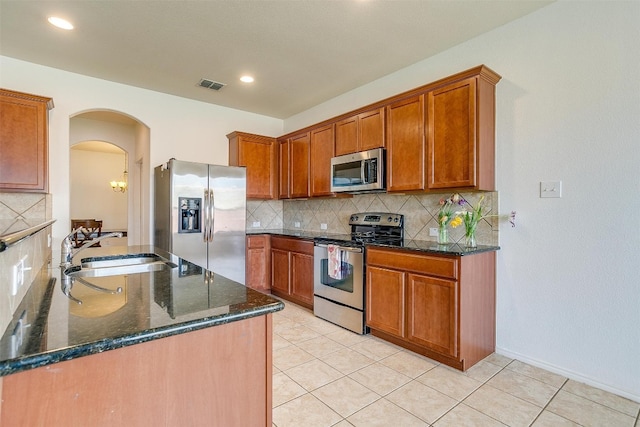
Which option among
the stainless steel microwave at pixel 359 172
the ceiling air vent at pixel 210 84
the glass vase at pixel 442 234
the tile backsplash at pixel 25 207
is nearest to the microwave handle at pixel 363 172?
the stainless steel microwave at pixel 359 172

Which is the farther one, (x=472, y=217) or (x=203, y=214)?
(x=203, y=214)

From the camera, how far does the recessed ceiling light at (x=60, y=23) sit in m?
2.65

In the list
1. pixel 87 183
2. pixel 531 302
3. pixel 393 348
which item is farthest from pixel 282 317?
pixel 87 183

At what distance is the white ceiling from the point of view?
8.20ft

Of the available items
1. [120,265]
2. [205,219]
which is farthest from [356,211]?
[120,265]

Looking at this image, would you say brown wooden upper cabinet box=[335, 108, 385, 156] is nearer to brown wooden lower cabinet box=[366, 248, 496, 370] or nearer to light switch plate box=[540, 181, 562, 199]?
brown wooden lower cabinet box=[366, 248, 496, 370]

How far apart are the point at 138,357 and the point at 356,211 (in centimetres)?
338

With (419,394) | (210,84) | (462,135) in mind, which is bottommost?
(419,394)

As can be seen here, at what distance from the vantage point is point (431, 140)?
286cm

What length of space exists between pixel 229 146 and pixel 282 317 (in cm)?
260

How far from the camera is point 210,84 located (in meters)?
3.97

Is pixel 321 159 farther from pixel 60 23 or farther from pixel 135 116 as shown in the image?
pixel 60 23

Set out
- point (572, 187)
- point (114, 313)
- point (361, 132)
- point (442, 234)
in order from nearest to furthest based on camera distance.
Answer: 1. point (114, 313)
2. point (572, 187)
3. point (442, 234)
4. point (361, 132)

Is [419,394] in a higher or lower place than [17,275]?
lower
